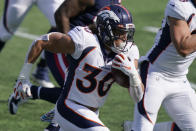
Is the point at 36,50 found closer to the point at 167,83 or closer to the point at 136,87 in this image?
the point at 136,87

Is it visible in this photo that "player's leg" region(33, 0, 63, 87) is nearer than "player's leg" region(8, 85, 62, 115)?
No

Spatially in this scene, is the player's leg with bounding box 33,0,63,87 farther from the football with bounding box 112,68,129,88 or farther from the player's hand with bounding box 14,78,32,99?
the football with bounding box 112,68,129,88

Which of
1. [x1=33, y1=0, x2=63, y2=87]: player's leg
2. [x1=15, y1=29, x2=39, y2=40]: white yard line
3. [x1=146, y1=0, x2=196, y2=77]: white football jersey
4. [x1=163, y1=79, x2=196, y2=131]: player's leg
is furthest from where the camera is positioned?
[x1=15, y1=29, x2=39, y2=40]: white yard line

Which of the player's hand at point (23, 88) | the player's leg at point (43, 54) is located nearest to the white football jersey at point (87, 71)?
the player's hand at point (23, 88)

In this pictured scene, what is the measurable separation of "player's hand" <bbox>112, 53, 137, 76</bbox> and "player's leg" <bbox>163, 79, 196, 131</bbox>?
0.76 metres

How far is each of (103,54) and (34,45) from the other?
578 mm

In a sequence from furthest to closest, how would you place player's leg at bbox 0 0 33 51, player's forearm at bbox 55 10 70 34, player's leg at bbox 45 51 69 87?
player's leg at bbox 0 0 33 51 < player's leg at bbox 45 51 69 87 < player's forearm at bbox 55 10 70 34

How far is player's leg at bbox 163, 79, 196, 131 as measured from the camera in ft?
14.9

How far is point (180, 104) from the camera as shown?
455 centimetres

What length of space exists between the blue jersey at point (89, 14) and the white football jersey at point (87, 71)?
138 centimetres

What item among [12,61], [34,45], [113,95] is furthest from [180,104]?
[12,61]

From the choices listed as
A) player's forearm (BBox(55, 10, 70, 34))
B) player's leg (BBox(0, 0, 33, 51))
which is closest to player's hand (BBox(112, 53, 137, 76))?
player's forearm (BBox(55, 10, 70, 34))

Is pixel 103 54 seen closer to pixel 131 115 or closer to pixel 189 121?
pixel 189 121

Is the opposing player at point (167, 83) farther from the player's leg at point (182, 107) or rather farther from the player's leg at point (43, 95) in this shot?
the player's leg at point (43, 95)
